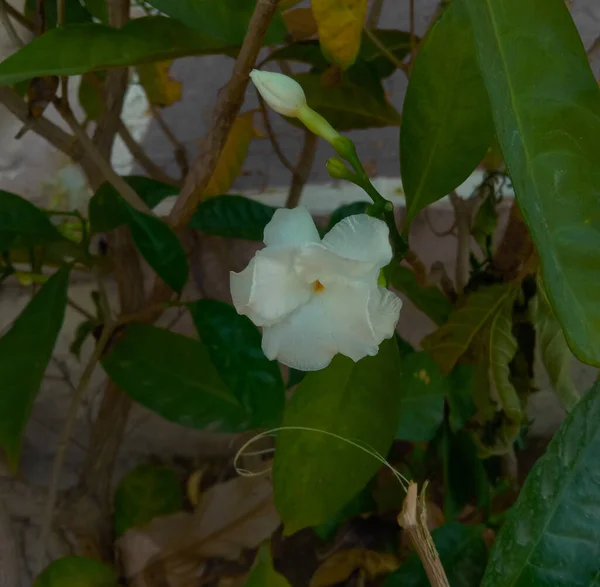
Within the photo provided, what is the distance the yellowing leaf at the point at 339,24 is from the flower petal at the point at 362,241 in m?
0.18

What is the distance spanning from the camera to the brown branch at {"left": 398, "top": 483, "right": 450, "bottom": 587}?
0.23m

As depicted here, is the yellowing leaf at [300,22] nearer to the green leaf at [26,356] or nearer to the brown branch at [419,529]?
the green leaf at [26,356]

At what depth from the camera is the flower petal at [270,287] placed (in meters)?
0.26

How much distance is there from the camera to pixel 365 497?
69cm

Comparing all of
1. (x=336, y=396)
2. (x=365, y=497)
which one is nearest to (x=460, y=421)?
(x=365, y=497)

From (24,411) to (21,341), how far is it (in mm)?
67

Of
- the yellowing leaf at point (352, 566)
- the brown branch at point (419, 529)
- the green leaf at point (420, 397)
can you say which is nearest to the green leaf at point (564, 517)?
the brown branch at point (419, 529)

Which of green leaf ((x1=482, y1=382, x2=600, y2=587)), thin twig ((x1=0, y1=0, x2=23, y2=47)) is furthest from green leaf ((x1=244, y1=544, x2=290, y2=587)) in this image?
thin twig ((x1=0, y1=0, x2=23, y2=47))

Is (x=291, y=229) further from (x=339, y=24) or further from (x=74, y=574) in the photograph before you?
(x=74, y=574)

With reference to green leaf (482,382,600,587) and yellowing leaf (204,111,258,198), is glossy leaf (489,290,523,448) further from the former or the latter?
yellowing leaf (204,111,258,198)

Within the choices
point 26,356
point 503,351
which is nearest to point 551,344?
point 503,351

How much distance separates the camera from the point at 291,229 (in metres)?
0.28

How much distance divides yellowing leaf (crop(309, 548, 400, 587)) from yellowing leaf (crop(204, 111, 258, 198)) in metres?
0.45

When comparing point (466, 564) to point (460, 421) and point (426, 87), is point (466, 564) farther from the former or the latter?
point (426, 87)
